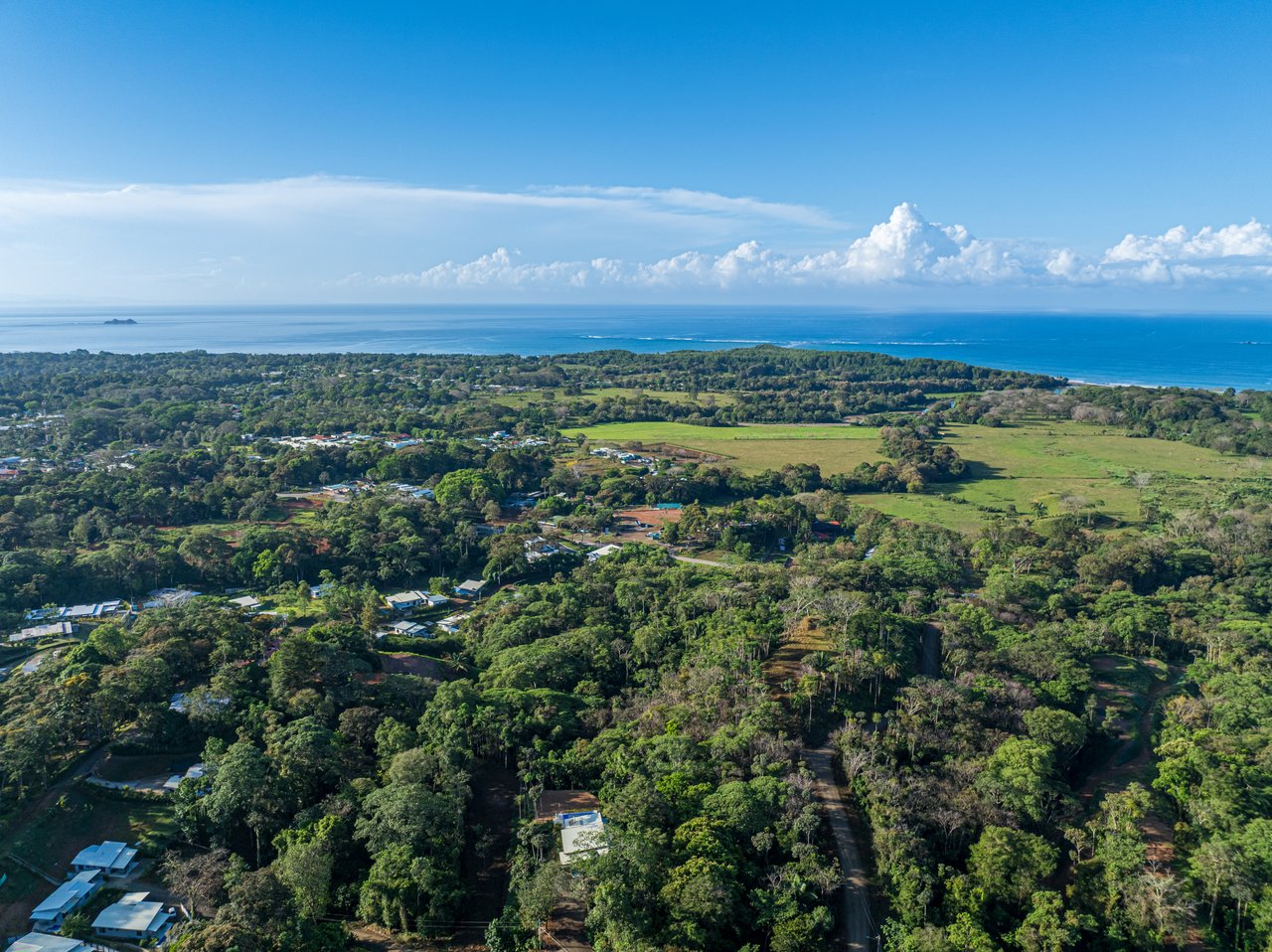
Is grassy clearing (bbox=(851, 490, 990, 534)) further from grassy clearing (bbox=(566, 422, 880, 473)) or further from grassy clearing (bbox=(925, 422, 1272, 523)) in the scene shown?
grassy clearing (bbox=(566, 422, 880, 473))

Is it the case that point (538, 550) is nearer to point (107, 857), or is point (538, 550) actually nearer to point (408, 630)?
point (408, 630)

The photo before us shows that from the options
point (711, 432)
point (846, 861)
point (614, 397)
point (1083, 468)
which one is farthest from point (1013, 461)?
point (846, 861)

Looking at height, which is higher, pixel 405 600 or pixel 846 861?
pixel 405 600

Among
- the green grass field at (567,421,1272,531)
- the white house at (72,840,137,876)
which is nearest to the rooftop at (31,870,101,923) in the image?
the white house at (72,840,137,876)

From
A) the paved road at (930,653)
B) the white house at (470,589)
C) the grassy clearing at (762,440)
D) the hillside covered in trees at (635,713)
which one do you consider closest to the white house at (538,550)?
the hillside covered in trees at (635,713)

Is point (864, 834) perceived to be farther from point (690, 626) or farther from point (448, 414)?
point (448, 414)

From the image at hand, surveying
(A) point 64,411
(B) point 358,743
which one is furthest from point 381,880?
(A) point 64,411
